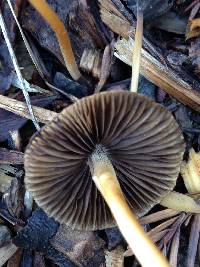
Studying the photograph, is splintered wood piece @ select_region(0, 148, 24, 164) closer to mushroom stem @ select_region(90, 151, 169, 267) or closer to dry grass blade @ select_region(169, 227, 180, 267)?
mushroom stem @ select_region(90, 151, 169, 267)

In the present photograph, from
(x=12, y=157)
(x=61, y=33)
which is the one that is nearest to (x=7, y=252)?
(x=12, y=157)

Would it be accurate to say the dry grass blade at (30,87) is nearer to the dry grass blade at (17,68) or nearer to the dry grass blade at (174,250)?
the dry grass blade at (17,68)

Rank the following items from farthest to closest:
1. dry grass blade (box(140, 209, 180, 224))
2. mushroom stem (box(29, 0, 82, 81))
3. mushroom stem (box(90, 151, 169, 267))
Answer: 1. dry grass blade (box(140, 209, 180, 224))
2. mushroom stem (box(29, 0, 82, 81))
3. mushroom stem (box(90, 151, 169, 267))

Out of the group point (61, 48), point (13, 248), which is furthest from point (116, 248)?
point (61, 48)

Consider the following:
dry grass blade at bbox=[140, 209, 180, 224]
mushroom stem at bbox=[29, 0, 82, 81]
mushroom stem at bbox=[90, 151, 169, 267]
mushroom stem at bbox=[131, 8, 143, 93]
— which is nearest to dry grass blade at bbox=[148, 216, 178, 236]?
dry grass blade at bbox=[140, 209, 180, 224]

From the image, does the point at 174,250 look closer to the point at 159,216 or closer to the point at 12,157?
the point at 159,216

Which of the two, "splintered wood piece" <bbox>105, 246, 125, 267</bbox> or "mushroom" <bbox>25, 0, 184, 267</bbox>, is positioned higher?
"mushroom" <bbox>25, 0, 184, 267</bbox>
